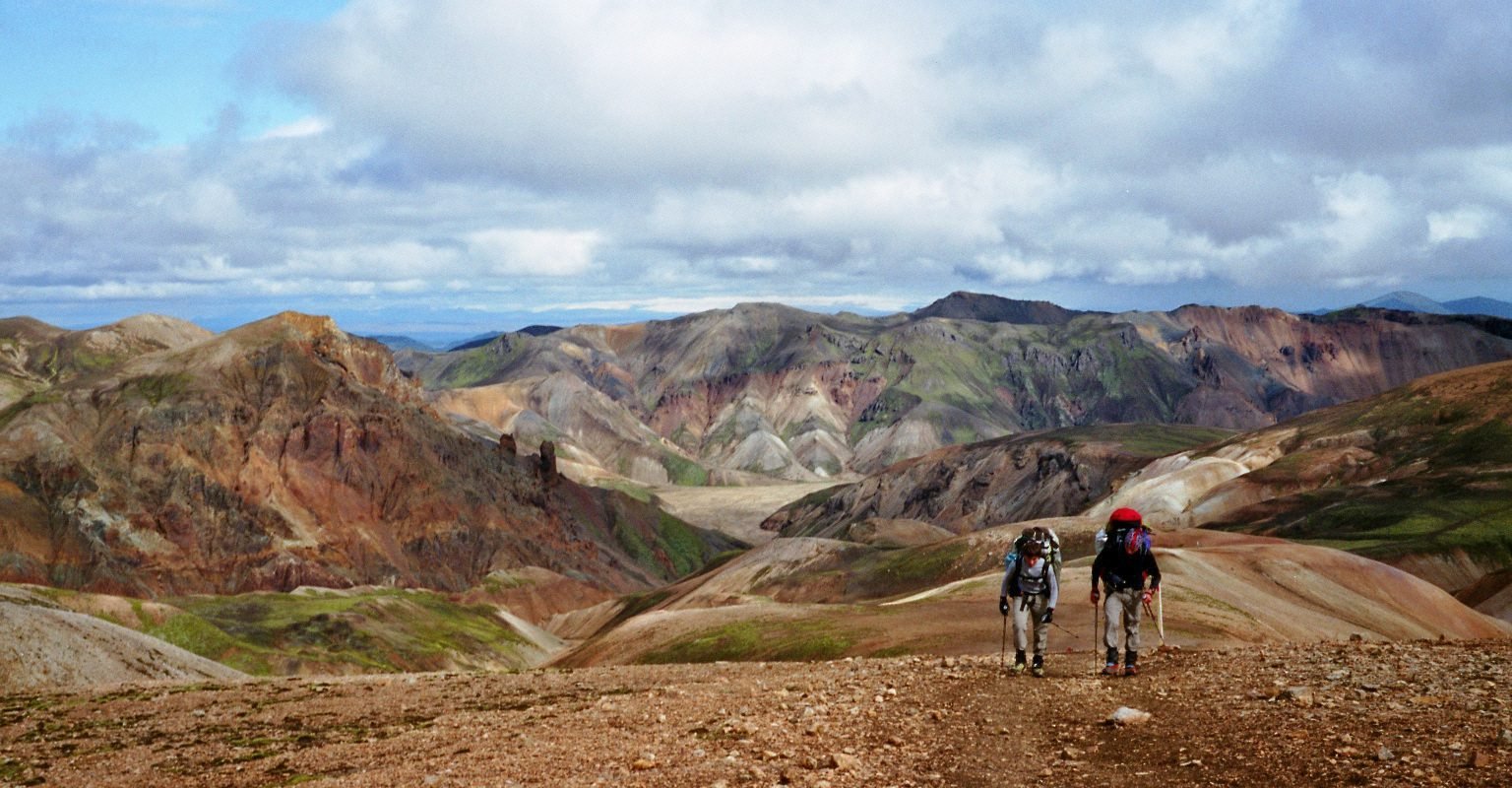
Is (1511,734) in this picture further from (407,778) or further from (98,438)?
(98,438)

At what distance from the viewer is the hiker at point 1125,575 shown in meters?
23.9

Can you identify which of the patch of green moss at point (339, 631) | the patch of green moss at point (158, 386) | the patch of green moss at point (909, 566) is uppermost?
the patch of green moss at point (158, 386)

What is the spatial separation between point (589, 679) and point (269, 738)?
32.0 feet

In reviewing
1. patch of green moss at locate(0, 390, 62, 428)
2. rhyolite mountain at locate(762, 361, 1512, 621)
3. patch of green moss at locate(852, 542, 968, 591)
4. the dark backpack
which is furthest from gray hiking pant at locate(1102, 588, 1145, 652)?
patch of green moss at locate(0, 390, 62, 428)

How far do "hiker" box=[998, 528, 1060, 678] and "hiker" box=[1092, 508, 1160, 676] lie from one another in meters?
1.05

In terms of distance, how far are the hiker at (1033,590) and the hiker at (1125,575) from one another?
Answer: 1050 millimetres

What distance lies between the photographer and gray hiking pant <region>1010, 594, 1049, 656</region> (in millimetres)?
24719

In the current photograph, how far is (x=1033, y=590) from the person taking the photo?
82.7 feet

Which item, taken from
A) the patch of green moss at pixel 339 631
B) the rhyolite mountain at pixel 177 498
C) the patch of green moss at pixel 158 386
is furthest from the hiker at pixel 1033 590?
the patch of green moss at pixel 158 386

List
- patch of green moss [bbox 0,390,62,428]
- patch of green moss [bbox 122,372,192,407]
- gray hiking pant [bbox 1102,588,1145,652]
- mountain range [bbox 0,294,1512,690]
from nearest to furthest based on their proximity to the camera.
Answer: gray hiking pant [bbox 1102,588,1145,652] → mountain range [bbox 0,294,1512,690] → patch of green moss [bbox 0,390,62,428] → patch of green moss [bbox 122,372,192,407]

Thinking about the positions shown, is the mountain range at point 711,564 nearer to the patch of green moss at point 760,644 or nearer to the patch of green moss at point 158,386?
the patch of green moss at point 760,644

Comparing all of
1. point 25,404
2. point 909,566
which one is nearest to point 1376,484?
point 909,566

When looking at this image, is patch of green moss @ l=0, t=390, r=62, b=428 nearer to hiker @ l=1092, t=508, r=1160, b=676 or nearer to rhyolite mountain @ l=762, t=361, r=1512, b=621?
rhyolite mountain @ l=762, t=361, r=1512, b=621

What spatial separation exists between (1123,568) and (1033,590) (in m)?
2.04
